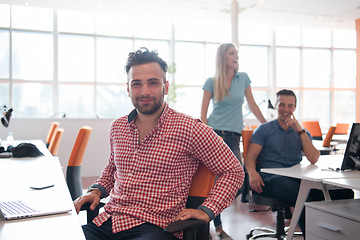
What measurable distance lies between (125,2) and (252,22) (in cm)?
401

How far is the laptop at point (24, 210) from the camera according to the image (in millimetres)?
1247

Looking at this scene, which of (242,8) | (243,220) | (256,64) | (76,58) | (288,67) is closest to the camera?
(243,220)

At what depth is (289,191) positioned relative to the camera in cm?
250

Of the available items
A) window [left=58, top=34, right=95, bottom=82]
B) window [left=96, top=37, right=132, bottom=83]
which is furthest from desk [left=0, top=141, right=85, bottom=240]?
window [left=96, top=37, right=132, bottom=83]

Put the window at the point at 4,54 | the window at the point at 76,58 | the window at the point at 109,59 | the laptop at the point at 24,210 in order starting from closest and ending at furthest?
the laptop at the point at 24,210 → the window at the point at 4,54 → the window at the point at 76,58 → the window at the point at 109,59

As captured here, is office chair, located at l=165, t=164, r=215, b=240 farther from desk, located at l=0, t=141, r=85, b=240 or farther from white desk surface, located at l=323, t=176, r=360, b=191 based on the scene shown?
white desk surface, located at l=323, t=176, r=360, b=191

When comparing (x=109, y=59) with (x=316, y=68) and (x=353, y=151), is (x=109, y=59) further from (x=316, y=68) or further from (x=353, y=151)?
(x=353, y=151)

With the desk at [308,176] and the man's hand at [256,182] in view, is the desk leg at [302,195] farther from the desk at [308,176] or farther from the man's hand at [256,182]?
the man's hand at [256,182]

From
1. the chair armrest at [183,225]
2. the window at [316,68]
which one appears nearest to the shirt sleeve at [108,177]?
the chair armrest at [183,225]

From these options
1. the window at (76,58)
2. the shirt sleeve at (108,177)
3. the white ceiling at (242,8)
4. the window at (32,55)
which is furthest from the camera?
the window at (76,58)

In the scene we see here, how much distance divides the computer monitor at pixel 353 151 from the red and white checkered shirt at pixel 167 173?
1018 mm

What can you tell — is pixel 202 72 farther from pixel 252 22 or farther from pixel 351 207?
pixel 351 207

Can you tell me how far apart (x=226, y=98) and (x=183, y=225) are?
1792 millimetres

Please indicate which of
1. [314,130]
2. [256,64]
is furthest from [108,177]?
[256,64]
